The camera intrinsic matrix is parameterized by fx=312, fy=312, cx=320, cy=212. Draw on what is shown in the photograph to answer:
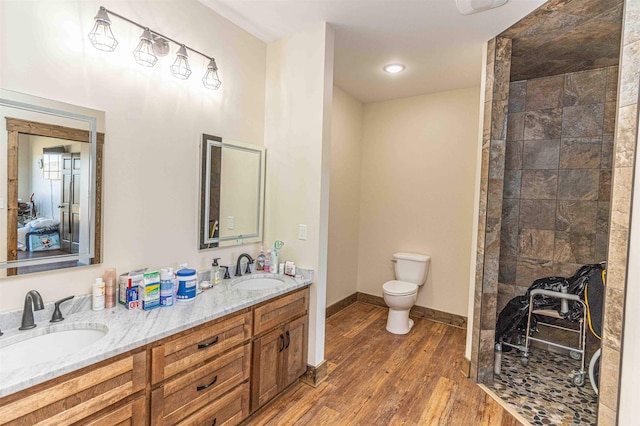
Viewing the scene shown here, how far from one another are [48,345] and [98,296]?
10.9 inches

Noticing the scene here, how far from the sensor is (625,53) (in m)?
1.40

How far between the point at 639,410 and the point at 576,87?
2.61m

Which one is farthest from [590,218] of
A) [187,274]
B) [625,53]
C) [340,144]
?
[187,274]

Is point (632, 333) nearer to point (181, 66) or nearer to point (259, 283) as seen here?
point (259, 283)

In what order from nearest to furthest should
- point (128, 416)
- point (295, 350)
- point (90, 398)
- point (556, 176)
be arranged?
point (90, 398), point (128, 416), point (295, 350), point (556, 176)

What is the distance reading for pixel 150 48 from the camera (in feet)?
5.74

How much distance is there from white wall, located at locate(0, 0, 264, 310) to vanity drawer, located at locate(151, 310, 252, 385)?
58 cm

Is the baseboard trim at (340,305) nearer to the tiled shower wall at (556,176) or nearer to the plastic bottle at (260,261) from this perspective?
the plastic bottle at (260,261)

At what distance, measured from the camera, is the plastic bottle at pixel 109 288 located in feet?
5.32

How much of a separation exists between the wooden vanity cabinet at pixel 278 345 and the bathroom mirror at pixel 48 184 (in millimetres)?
1019

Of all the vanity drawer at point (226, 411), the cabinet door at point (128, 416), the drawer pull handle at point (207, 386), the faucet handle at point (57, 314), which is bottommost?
the vanity drawer at point (226, 411)

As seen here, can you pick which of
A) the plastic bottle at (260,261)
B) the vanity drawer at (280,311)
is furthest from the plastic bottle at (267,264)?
the vanity drawer at (280,311)

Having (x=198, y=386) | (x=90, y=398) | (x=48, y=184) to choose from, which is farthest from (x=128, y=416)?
(x=48, y=184)

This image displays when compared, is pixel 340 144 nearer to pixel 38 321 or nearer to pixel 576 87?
pixel 576 87
